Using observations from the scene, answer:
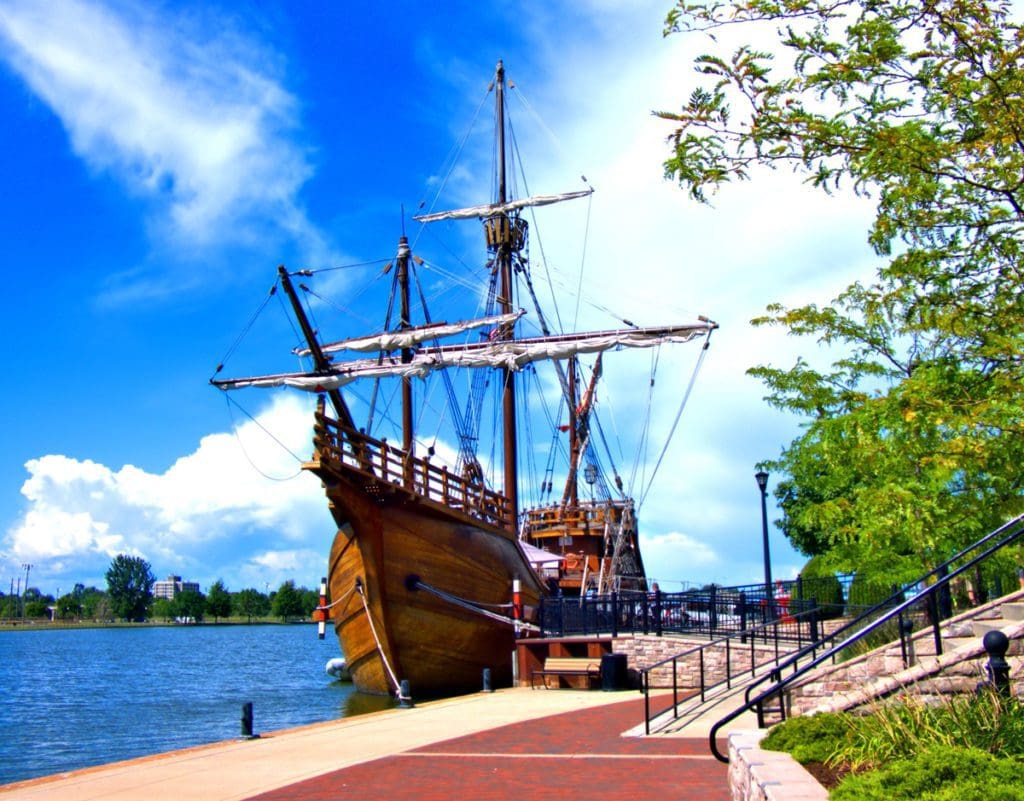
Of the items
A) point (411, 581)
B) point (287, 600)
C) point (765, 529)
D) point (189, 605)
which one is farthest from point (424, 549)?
point (189, 605)

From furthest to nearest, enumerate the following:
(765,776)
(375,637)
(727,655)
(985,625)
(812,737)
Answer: (375,637)
(727,655)
(985,625)
(812,737)
(765,776)

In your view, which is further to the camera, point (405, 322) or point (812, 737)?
point (405, 322)

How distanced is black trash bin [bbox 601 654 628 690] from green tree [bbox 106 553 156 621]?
517ft

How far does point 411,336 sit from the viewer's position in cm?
3506

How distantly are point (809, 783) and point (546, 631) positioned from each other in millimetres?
17584

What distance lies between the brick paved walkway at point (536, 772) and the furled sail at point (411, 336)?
22.7 meters

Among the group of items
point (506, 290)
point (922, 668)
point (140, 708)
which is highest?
point (506, 290)

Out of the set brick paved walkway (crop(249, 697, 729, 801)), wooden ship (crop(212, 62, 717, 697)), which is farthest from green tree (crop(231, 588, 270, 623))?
brick paved walkway (crop(249, 697, 729, 801))

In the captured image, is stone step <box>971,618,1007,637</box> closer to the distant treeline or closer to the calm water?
the calm water

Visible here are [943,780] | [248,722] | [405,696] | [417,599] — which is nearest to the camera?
[943,780]

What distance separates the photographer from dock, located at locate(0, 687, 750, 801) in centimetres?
926

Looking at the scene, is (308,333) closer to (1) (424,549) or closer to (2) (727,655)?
(1) (424,549)

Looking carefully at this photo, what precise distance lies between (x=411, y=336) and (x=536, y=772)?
26.0 metres

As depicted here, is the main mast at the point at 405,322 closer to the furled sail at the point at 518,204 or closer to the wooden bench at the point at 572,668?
the furled sail at the point at 518,204
